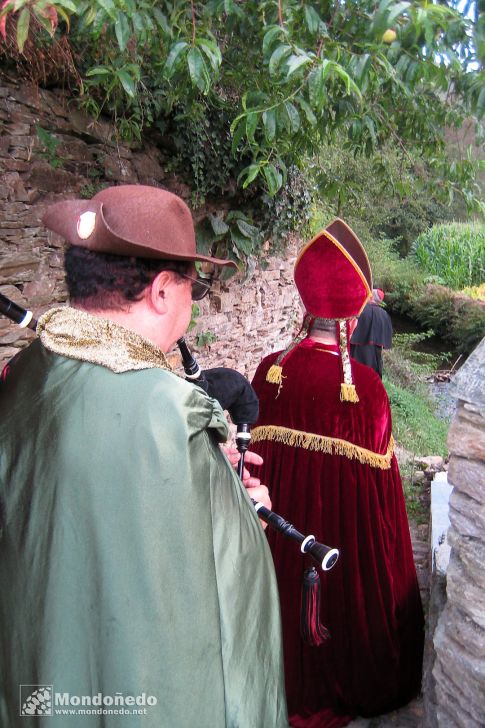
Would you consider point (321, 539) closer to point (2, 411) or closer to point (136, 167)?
point (2, 411)

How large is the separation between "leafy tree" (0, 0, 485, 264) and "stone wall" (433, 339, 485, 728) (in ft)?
3.76

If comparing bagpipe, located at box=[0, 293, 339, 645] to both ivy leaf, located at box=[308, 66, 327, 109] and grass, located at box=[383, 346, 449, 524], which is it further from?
grass, located at box=[383, 346, 449, 524]

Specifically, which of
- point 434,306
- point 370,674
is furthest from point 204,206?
point 434,306

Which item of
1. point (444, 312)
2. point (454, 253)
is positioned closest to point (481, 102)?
point (444, 312)

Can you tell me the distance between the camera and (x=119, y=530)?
3.45 feet

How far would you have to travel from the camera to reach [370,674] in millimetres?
2482


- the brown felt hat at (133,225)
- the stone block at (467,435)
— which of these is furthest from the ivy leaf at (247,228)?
the brown felt hat at (133,225)

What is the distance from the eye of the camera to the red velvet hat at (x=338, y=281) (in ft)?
7.82

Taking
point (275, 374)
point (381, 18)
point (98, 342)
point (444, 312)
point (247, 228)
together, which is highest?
point (381, 18)

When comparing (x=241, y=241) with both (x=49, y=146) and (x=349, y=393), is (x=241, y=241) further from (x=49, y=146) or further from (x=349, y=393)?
(x=349, y=393)

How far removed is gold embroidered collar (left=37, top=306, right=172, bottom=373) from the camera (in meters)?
1.14

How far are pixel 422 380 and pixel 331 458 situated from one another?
8.20 m

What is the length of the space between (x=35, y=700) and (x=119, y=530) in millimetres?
393

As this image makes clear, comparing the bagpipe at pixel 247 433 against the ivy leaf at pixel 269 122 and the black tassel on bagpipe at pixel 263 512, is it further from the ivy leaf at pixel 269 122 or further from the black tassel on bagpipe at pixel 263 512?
the ivy leaf at pixel 269 122
